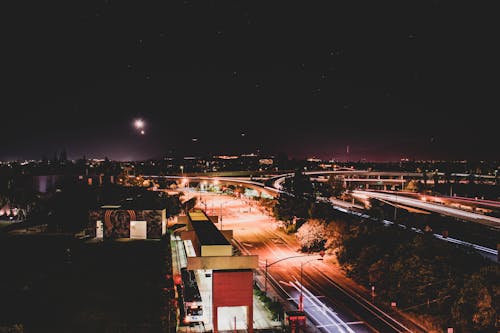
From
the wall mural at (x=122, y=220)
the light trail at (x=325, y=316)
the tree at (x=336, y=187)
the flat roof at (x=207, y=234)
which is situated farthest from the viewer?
the tree at (x=336, y=187)

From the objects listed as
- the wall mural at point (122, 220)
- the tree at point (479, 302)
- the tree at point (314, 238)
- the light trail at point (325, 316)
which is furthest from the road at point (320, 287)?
the wall mural at point (122, 220)

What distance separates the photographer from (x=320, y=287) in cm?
2556

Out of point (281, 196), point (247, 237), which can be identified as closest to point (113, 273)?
point (247, 237)

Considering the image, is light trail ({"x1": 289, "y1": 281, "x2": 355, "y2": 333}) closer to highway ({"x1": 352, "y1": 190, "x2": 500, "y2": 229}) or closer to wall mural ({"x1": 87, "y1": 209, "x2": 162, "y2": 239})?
wall mural ({"x1": 87, "y1": 209, "x2": 162, "y2": 239})

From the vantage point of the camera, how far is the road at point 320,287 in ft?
65.8

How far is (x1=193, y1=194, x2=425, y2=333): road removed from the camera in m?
20.0

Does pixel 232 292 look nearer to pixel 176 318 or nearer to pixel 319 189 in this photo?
pixel 176 318

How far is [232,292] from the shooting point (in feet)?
62.7

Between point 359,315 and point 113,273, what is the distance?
15816 millimetres

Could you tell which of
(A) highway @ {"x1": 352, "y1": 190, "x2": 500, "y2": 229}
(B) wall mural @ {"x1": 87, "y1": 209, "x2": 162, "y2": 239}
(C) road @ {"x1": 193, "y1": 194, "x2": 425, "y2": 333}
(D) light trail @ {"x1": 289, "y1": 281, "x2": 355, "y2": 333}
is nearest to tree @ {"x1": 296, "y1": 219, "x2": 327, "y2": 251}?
(C) road @ {"x1": 193, "y1": 194, "x2": 425, "y2": 333}

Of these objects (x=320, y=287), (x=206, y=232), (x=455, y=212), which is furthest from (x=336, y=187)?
(x=206, y=232)

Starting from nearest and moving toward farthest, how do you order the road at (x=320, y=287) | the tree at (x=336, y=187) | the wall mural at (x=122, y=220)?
the road at (x=320, y=287)
the wall mural at (x=122, y=220)
the tree at (x=336, y=187)

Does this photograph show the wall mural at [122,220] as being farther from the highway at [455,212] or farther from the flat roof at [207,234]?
the highway at [455,212]

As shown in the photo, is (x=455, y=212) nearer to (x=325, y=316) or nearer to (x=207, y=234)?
(x=325, y=316)
